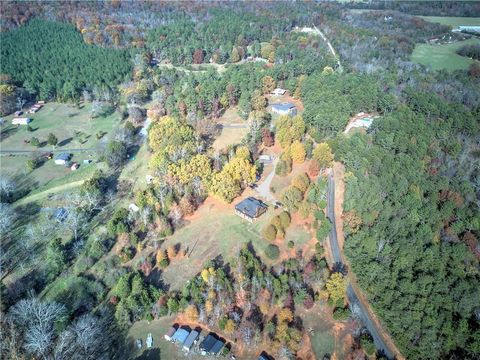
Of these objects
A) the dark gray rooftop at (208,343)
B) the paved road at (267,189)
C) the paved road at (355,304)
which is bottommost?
the dark gray rooftop at (208,343)

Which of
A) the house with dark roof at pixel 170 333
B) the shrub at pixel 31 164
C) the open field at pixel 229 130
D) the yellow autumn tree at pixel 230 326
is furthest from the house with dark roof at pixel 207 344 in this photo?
the shrub at pixel 31 164

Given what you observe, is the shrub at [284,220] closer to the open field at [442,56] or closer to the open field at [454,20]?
the open field at [442,56]

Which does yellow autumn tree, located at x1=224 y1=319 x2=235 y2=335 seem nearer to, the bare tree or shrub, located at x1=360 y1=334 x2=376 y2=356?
shrub, located at x1=360 y1=334 x2=376 y2=356

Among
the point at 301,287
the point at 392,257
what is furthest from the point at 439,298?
the point at 301,287

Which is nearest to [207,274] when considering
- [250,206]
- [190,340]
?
[190,340]

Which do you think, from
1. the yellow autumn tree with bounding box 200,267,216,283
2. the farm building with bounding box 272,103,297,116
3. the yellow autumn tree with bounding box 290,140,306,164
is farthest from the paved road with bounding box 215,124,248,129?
the yellow autumn tree with bounding box 200,267,216,283
